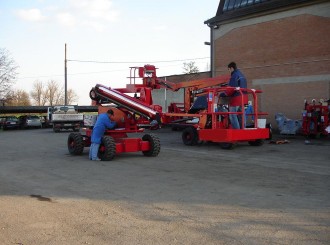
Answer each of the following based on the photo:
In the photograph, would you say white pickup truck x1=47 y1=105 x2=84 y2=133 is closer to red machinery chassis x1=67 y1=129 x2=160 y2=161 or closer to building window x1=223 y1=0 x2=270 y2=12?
building window x1=223 y1=0 x2=270 y2=12

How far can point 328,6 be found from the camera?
21.8 meters

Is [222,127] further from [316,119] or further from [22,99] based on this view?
[22,99]

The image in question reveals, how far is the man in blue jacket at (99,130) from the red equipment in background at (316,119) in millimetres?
10948

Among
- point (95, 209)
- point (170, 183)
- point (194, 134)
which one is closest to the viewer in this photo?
point (95, 209)

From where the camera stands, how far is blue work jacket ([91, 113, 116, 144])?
11.8m

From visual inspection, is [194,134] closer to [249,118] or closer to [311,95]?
[249,118]

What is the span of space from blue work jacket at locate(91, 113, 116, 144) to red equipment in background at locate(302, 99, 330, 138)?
10.9m

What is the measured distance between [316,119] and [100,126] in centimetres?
1157

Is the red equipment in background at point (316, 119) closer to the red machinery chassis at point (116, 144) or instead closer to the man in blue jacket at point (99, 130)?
the red machinery chassis at point (116, 144)

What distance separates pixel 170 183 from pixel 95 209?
228cm

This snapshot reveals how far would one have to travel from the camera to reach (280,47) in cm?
2381

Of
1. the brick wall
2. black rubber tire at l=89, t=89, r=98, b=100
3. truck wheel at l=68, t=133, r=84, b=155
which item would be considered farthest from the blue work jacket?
the brick wall

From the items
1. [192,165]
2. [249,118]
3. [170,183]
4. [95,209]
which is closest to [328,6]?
[249,118]

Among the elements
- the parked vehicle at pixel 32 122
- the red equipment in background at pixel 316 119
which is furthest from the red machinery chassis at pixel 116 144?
the parked vehicle at pixel 32 122
